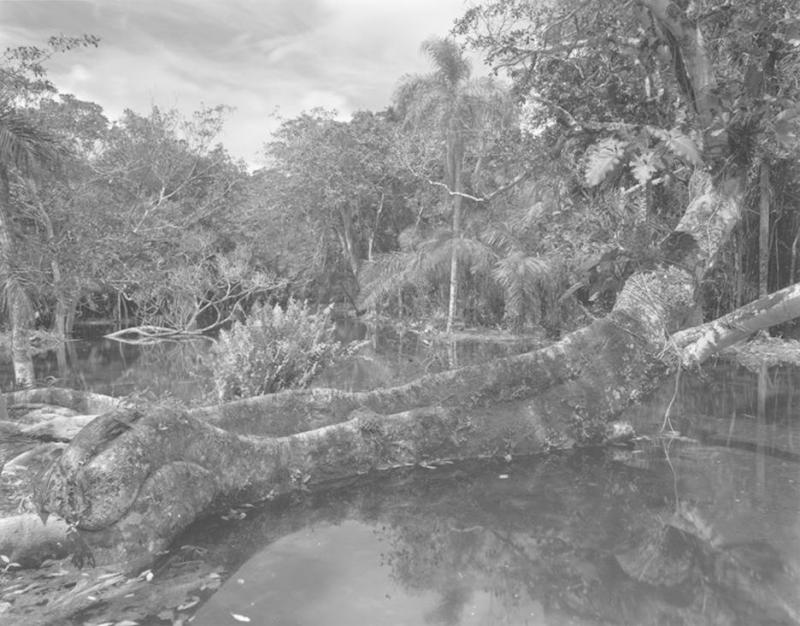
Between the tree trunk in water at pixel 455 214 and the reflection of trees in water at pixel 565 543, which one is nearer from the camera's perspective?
the reflection of trees in water at pixel 565 543

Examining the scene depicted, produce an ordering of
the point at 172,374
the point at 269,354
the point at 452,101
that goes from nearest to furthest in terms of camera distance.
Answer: the point at 269,354
the point at 172,374
the point at 452,101

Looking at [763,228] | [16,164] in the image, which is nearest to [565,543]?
[16,164]

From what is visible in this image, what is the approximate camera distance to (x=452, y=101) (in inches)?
838

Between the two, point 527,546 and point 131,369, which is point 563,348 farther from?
point 131,369

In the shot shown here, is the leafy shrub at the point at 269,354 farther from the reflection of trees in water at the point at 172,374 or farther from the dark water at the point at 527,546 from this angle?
the dark water at the point at 527,546

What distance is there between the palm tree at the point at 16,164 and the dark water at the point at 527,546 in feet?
22.9

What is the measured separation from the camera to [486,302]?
79.3 feet

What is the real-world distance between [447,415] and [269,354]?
2966 millimetres

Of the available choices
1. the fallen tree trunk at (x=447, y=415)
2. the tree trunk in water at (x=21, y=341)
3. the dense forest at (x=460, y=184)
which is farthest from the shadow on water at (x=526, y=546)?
the tree trunk in water at (x=21, y=341)

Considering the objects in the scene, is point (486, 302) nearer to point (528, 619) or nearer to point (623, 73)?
point (623, 73)

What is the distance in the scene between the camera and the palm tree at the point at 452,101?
2120 cm

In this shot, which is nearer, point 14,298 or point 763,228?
point 14,298

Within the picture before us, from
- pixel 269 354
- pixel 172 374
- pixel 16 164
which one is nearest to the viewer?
pixel 269 354

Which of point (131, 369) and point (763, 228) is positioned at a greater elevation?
point (763, 228)
